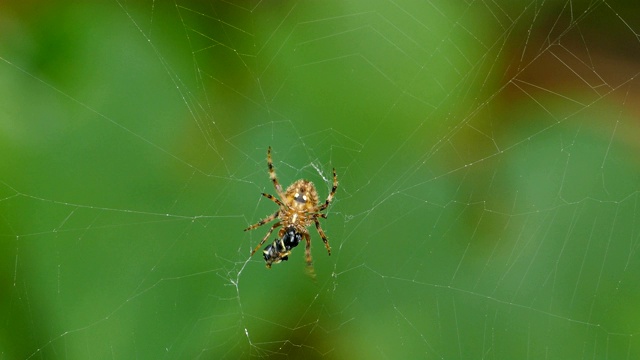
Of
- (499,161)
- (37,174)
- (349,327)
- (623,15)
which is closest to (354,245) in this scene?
(349,327)

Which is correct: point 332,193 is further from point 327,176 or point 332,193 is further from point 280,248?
point 280,248

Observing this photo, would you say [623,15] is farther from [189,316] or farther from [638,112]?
[189,316]

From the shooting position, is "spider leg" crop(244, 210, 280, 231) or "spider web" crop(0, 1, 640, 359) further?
"spider leg" crop(244, 210, 280, 231)

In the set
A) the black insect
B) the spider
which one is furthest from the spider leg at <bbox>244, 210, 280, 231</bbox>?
the black insect

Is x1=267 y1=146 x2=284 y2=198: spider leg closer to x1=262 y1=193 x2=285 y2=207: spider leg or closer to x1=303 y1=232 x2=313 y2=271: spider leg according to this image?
x1=262 y1=193 x2=285 y2=207: spider leg

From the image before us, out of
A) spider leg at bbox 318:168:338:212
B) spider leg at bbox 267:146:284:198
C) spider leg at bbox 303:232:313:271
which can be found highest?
spider leg at bbox 267:146:284:198

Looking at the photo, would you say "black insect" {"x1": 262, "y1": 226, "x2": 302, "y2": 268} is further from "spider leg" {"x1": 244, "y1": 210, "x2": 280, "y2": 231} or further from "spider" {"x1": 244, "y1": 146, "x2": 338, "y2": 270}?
"spider leg" {"x1": 244, "y1": 210, "x2": 280, "y2": 231}

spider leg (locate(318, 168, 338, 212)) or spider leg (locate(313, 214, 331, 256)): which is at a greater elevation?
spider leg (locate(318, 168, 338, 212))
